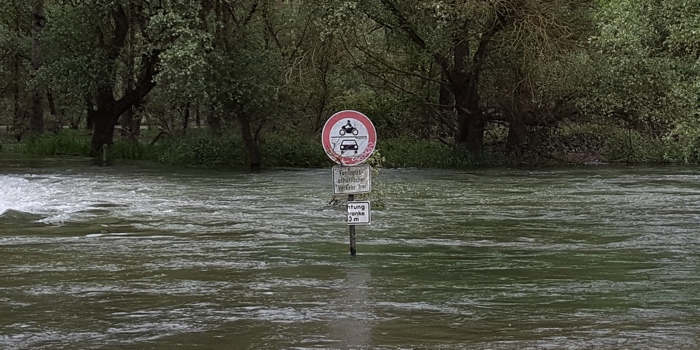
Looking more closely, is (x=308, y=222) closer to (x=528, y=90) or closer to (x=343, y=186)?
(x=343, y=186)

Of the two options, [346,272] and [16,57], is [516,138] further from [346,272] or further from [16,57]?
[346,272]

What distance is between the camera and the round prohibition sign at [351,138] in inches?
468

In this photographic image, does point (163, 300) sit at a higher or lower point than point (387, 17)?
lower

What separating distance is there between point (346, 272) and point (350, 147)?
1.56m

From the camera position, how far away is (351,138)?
11906 millimetres

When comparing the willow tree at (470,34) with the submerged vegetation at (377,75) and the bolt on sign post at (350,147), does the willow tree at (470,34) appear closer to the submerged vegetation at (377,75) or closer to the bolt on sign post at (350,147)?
the submerged vegetation at (377,75)

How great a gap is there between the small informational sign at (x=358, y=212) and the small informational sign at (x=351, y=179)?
0.67ft

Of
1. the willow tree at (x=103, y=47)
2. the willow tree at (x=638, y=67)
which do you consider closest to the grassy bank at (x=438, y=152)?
the willow tree at (x=638, y=67)

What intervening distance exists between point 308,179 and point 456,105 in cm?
987

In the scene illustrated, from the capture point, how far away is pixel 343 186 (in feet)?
39.5

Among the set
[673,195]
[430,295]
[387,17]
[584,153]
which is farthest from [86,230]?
[584,153]

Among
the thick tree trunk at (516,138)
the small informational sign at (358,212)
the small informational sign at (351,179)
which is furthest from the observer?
the thick tree trunk at (516,138)

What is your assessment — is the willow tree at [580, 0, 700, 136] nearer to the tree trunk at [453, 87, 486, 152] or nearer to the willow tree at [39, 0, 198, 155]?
the tree trunk at [453, 87, 486, 152]

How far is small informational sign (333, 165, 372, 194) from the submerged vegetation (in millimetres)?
17029
